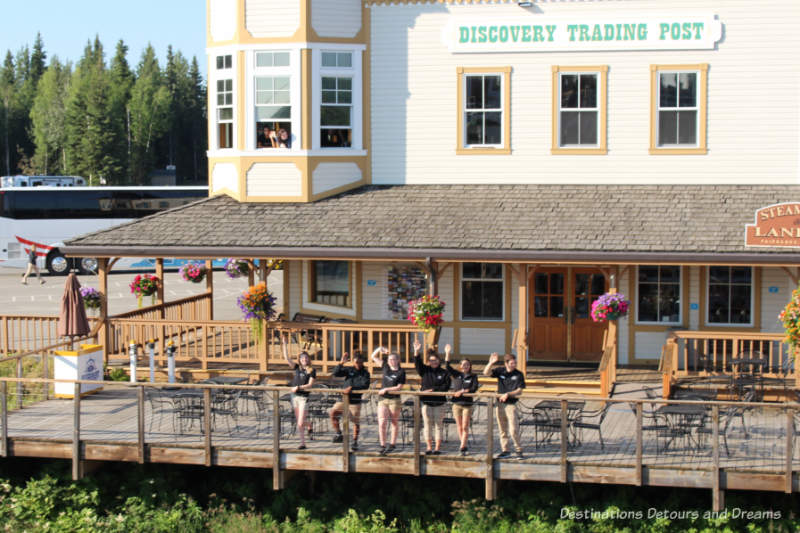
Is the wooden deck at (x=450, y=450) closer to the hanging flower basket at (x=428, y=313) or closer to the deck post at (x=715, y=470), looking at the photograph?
the deck post at (x=715, y=470)

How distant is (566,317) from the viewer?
67.2 feet

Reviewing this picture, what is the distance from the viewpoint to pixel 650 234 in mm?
18031

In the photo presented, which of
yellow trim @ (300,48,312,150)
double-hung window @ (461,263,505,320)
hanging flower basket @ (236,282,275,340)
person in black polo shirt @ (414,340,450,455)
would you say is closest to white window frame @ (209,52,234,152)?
yellow trim @ (300,48,312,150)

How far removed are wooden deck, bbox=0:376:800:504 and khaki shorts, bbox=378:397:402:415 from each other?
11.2 inches

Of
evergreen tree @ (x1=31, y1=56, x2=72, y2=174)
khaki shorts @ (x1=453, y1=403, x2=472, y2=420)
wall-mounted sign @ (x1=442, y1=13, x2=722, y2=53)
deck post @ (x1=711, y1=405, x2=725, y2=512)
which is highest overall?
evergreen tree @ (x1=31, y1=56, x2=72, y2=174)

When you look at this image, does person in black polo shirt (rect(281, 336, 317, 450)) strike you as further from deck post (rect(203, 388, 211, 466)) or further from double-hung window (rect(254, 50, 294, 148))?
double-hung window (rect(254, 50, 294, 148))

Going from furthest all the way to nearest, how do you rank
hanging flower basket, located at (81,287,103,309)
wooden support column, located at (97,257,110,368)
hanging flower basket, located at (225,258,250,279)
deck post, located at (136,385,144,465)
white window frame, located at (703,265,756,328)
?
hanging flower basket, located at (225,258,250,279) → hanging flower basket, located at (81,287,103,309) → white window frame, located at (703,265,756,328) → wooden support column, located at (97,257,110,368) → deck post, located at (136,385,144,465)

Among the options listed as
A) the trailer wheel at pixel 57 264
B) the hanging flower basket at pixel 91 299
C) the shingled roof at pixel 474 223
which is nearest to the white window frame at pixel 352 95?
the shingled roof at pixel 474 223

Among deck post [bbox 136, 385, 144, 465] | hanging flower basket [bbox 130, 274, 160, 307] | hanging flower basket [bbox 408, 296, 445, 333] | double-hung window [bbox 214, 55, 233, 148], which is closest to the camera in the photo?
deck post [bbox 136, 385, 144, 465]

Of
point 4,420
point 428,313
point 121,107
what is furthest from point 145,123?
point 4,420

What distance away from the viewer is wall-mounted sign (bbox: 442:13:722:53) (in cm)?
1981

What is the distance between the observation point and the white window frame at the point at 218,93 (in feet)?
68.6

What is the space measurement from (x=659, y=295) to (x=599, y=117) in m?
3.84

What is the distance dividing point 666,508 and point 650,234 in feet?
18.6
